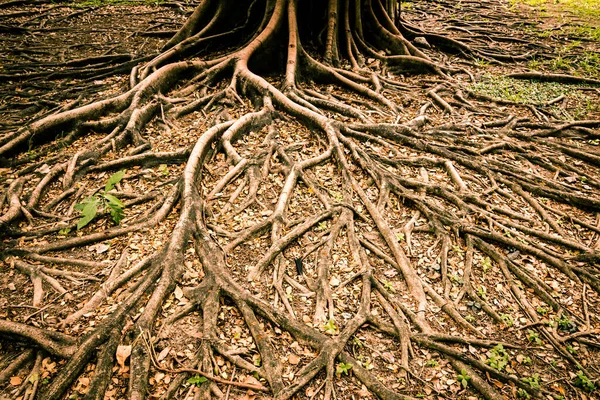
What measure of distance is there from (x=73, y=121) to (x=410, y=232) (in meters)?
4.64

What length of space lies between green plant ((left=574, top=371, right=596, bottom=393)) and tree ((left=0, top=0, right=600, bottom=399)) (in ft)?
0.26

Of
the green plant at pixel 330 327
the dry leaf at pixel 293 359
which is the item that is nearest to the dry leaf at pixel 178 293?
the dry leaf at pixel 293 359

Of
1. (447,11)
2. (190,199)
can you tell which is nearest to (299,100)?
(190,199)

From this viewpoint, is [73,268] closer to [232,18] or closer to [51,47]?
[232,18]

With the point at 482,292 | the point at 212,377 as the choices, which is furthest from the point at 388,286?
the point at 212,377

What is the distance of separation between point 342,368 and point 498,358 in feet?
4.10

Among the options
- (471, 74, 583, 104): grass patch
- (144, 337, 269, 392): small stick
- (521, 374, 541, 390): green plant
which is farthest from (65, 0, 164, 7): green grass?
(521, 374, 541, 390): green plant

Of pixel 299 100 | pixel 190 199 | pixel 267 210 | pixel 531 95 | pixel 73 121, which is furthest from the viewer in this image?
pixel 531 95

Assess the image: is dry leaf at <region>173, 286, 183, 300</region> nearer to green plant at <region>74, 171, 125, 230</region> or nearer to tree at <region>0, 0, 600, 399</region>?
tree at <region>0, 0, 600, 399</region>

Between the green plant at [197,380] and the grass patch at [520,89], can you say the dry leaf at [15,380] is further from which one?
the grass patch at [520,89]

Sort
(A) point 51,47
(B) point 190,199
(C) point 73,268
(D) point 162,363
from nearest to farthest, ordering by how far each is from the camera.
A: (D) point 162,363 → (C) point 73,268 → (B) point 190,199 → (A) point 51,47

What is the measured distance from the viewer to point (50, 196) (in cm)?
399

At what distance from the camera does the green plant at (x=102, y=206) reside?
336 centimetres

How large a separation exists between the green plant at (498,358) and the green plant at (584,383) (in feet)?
1.58
